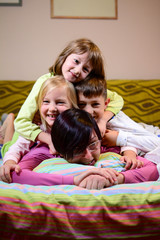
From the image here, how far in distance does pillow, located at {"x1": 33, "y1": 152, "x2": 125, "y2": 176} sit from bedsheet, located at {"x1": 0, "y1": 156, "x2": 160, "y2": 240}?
14 cm

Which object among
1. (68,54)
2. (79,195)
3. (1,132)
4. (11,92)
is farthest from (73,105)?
(11,92)

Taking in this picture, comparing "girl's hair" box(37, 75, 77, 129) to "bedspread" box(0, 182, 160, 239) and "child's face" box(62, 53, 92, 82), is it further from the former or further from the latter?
"bedspread" box(0, 182, 160, 239)

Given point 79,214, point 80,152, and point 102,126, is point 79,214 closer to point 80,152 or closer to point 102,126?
point 80,152

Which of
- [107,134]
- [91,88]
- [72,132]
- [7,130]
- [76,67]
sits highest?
[76,67]

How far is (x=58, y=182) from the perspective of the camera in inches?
35.0

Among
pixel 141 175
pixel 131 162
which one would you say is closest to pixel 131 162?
pixel 131 162

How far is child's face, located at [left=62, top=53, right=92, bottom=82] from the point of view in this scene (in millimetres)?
1364

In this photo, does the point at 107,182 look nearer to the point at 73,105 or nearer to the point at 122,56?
the point at 73,105

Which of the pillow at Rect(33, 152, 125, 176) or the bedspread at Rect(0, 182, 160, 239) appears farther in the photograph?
the pillow at Rect(33, 152, 125, 176)

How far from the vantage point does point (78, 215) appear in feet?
2.42

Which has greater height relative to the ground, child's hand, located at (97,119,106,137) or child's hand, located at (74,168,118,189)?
child's hand, located at (97,119,106,137)

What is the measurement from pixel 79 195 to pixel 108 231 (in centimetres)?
14

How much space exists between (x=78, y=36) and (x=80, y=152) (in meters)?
1.88

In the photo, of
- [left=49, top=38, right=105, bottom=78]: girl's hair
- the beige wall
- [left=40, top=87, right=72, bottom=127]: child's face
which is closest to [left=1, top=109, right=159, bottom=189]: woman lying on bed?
[left=40, top=87, right=72, bottom=127]: child's face
